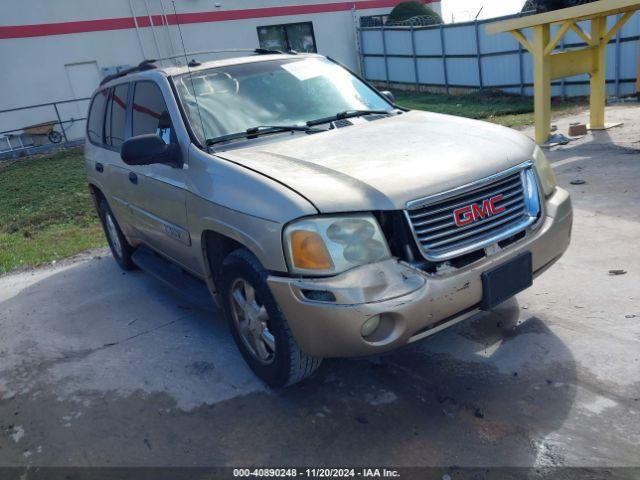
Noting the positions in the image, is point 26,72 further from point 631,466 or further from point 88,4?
point 631,466

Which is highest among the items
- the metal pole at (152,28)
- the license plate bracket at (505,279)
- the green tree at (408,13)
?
the metal pole at (152,28)

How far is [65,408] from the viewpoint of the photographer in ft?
11.2

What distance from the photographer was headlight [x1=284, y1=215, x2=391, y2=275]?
2609 millimetres

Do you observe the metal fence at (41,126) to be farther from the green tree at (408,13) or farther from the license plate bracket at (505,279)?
the license plate bracket at (505,279)

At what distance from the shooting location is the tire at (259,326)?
288 centimetres

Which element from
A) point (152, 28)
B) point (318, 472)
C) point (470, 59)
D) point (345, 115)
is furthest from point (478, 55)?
point (318, 472)

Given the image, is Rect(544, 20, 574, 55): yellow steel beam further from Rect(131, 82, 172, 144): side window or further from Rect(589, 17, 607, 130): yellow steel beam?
Rect(131, 82, 172, 144): side window

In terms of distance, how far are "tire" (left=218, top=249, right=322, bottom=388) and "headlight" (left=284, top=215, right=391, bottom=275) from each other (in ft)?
0.94

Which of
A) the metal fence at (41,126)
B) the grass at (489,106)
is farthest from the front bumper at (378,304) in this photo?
the metal fence at (41,126)

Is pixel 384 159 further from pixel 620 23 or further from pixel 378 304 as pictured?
pixel 620 23

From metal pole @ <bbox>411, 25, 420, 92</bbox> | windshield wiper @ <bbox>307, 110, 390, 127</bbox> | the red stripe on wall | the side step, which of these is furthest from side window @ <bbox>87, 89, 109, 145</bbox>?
metal pole @ <bbox>411, 25, 420, 92</bbox>

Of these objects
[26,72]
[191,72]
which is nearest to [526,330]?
[191,72]

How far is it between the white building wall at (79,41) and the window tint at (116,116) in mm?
12276

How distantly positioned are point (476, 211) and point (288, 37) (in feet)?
69.1
